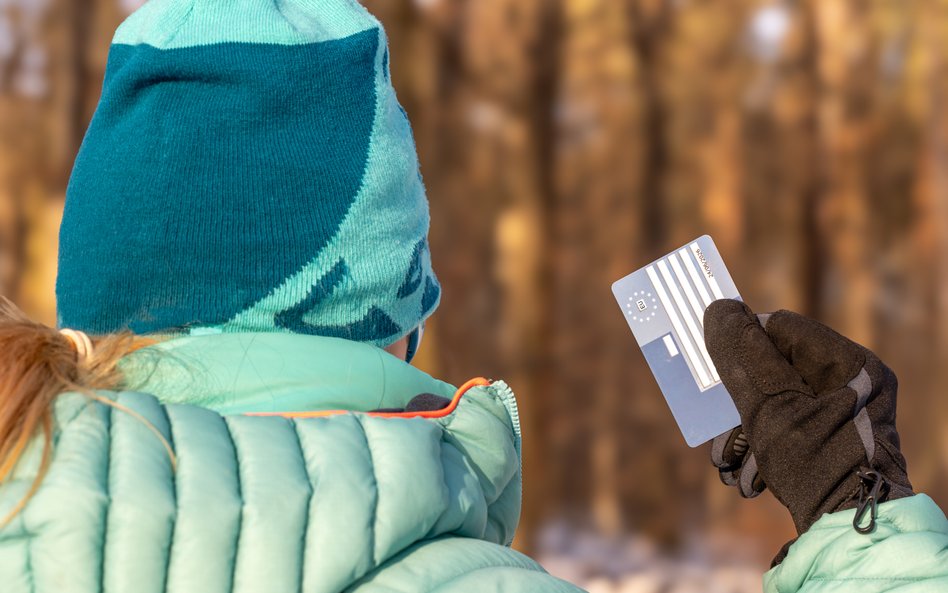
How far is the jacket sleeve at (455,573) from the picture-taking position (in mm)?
555

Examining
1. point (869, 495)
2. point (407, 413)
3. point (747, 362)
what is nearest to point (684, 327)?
point (747, 362)

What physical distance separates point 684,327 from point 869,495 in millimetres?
203

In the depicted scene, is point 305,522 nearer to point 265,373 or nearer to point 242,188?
point 265,373

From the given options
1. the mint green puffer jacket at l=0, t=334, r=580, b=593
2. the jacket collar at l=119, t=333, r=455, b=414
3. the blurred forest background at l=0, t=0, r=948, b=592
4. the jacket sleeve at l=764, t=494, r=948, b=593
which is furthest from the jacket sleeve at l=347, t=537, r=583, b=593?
the blurred forest background at l=0, t=0, r=948, b=592

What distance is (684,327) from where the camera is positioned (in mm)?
880

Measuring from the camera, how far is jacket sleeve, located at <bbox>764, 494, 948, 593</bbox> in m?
0.69

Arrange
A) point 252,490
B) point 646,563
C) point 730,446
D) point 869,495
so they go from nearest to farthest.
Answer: point 252,490
point 869,495
point 730,446
point 646,563

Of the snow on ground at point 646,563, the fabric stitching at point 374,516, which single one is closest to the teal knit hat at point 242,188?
the fabric stitching at point 374,516

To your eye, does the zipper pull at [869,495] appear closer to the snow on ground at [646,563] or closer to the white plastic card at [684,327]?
the white plastic card at [684,327]

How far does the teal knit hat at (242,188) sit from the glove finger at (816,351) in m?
0.28

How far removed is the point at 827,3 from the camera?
9.36ft

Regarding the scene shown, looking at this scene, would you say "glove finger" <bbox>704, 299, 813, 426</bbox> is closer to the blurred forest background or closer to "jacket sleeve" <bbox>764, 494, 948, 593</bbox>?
"jacket sleeve" <bbox>764, 494, 948, 593</bbox>

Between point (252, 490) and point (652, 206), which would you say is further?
point (652, 206)

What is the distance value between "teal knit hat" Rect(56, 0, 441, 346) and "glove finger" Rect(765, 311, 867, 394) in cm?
28
